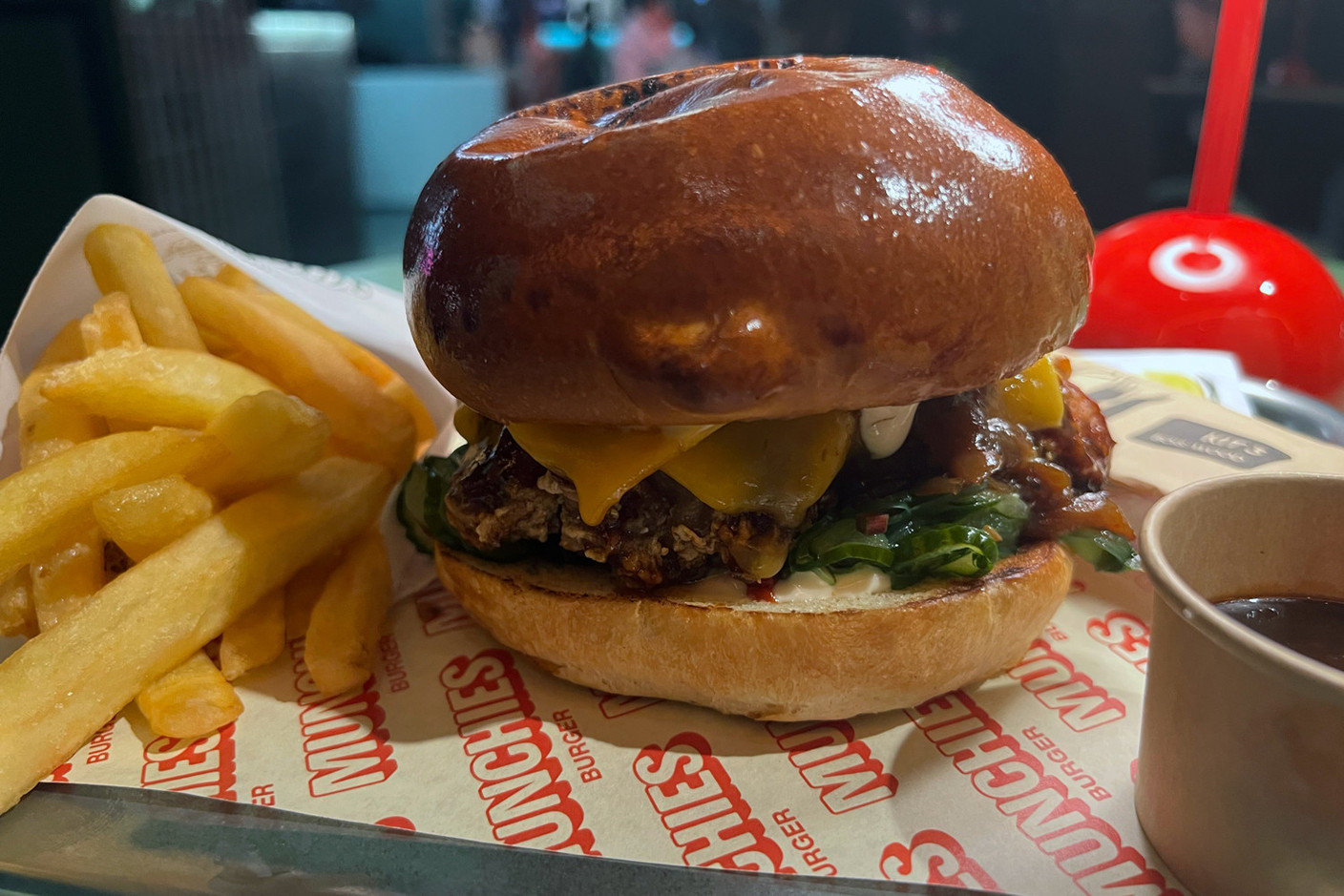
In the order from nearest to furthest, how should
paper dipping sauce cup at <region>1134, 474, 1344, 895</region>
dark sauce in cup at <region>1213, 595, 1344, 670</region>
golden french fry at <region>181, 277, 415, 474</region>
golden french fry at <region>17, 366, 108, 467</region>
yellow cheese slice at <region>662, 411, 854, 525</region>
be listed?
paper dipping sauce cup at <region>1134, 474, 1344, 895</region>, dark sauce in cup at <region>1213, 595, 1344, 670</region>, yellow cheese slice at <region>662, 411, 854, 525</region>, golden french fry at <region>17, 366, 108, 467</region>, golden french fry at <region>181, 277, 415, 474</region>

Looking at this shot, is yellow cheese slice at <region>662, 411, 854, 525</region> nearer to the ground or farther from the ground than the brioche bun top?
nearer to the ground

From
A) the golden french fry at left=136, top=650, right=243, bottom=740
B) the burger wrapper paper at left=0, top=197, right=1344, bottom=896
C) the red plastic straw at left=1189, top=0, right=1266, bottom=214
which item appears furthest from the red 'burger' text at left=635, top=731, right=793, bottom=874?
the red plastic straw at left=1189, top=0, right=1266, bottom=214

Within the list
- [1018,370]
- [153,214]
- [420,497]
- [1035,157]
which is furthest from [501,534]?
[153,214]

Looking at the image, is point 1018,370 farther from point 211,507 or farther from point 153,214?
point 153,214

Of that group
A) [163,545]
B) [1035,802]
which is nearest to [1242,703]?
[1035,802]

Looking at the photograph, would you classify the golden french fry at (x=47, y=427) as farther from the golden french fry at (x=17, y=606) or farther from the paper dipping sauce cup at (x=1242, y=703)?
the paper dipping sauce cup at (x=1242, y=703)

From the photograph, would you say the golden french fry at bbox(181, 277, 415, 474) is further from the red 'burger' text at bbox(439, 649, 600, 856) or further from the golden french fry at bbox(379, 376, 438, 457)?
the red 'burger' text at bbox(439, 649, 600, 856)

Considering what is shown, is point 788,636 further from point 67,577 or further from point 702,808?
point 67,577
